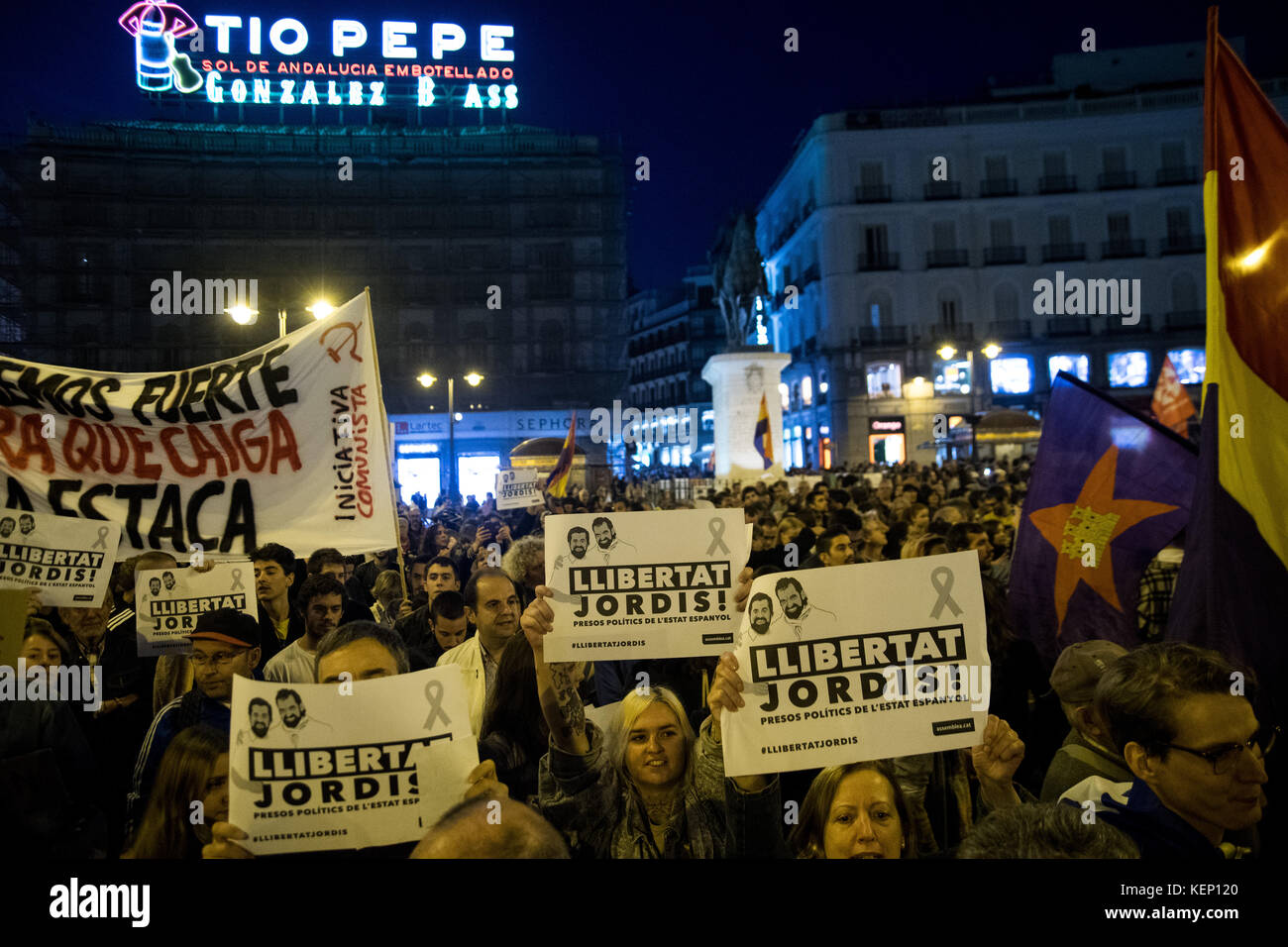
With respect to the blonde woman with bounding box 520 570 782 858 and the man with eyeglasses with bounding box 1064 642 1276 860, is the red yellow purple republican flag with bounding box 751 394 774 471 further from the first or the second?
the man with eyeglasses with bounding box 1064 642 1276 860

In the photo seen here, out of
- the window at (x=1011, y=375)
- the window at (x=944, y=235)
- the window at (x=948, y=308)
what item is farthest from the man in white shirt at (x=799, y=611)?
the window at (x=944, y=235)

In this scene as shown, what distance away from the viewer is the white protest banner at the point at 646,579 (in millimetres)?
3367

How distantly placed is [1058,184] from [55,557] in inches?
1860

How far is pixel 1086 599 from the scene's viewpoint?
15.7 feet

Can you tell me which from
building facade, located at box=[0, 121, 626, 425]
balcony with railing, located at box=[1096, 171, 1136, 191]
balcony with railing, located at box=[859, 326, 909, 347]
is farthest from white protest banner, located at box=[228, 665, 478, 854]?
balcony with railing, located at box=[1096, 171, 1136, 191]

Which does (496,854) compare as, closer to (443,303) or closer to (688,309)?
(443,303)

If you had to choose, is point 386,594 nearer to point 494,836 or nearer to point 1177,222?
point 494,836

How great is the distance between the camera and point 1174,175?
43375 millimetres

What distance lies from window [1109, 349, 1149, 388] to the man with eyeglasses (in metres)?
44.7

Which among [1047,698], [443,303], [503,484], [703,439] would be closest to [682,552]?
[1047,698]

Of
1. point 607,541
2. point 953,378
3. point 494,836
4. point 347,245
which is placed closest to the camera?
point 494,836

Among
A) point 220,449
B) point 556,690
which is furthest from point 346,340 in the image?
point 556,690

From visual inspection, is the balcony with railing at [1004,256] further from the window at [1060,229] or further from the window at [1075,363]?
the window at [1075,363]

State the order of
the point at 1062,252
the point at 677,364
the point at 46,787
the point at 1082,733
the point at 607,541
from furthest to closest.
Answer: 1. the point at 677,364
2. the point at 1062,252
3. the point at 607,541
4. the point at 46,787
5. the point at 1082,733
